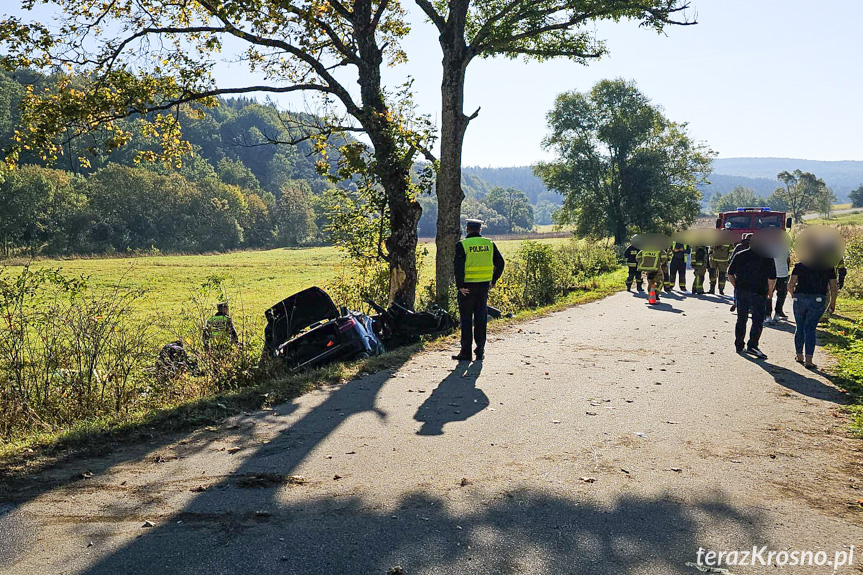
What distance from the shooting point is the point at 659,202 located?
44.1m

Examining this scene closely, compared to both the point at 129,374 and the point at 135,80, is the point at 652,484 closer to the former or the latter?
the point at 129,374

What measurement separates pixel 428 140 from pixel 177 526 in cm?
972

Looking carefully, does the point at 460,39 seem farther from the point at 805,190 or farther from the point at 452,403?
the point at 805,190

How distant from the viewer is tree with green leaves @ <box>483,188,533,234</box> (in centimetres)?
18000

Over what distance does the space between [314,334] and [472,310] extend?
240cm

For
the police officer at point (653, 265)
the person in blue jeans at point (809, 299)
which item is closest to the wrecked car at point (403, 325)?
the person in blue jeans at point (809, 299)

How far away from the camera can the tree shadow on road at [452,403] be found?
6.05 meters

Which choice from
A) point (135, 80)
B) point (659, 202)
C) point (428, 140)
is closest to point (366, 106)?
point (428, 140)

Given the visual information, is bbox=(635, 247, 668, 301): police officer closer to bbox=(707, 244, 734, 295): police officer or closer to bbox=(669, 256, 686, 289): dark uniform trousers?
bbox=(707, 244, 734, 295): police officer

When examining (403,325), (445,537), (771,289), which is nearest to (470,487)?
(445,537)

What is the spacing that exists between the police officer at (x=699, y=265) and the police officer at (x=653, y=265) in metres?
1.57

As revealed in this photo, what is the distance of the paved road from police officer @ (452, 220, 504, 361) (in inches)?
64.8

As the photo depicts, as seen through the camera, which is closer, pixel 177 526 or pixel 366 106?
pixel 177 526

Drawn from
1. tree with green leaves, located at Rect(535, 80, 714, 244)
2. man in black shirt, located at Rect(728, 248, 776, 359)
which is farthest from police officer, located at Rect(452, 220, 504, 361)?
tree with green leaves, located at Rect(535, 80, 714, 244)
